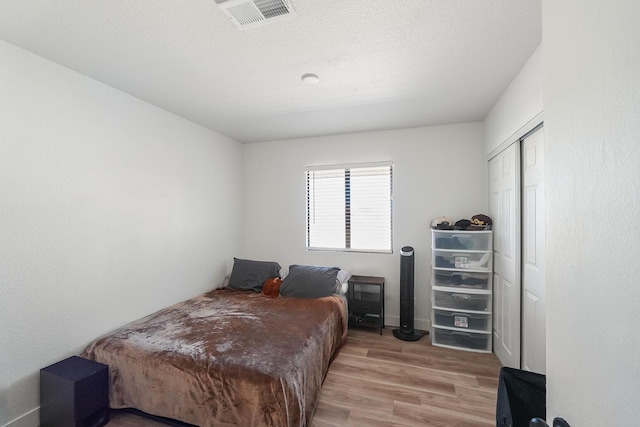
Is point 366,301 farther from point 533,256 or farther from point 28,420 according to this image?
point 28,420

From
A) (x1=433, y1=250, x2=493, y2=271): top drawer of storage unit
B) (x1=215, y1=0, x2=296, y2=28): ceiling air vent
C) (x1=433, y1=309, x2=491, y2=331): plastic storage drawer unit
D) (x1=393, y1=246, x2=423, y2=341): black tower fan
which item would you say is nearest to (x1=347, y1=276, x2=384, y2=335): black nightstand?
(x1=393, y1=246, x2=423, y2=341): black tower fan

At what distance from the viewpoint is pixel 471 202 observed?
3.18m

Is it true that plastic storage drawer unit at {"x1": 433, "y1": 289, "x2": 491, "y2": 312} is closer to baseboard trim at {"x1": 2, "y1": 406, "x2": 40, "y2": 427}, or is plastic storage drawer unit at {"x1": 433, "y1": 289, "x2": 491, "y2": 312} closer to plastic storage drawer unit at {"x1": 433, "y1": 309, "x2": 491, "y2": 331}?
plastic storage drawer unit at {"x1": 433, "y1": 309, "x2": 491, "y2": 331}

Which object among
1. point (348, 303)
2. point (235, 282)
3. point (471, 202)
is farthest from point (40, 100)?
point (471, 202)

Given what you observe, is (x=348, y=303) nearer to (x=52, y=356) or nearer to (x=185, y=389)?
(x=185, y=389)

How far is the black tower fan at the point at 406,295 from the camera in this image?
3.11 meters

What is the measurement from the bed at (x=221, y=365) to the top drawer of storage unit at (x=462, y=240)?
1.57 meters

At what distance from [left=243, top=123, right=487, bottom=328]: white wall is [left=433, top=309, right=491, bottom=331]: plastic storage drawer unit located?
1.36 ft

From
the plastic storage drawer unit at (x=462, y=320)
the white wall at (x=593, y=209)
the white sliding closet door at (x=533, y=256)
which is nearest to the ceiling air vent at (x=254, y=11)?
the white wall at (x=593, y=209)

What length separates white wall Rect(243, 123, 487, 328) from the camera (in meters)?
3.22

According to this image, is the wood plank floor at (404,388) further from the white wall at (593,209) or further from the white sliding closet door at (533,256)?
the white wall at (593,209)

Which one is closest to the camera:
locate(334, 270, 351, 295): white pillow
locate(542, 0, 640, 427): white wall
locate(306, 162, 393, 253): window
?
locate(542, 0, 640, 427): white wall

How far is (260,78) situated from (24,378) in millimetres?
2710

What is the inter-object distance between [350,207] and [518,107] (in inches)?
83.9
